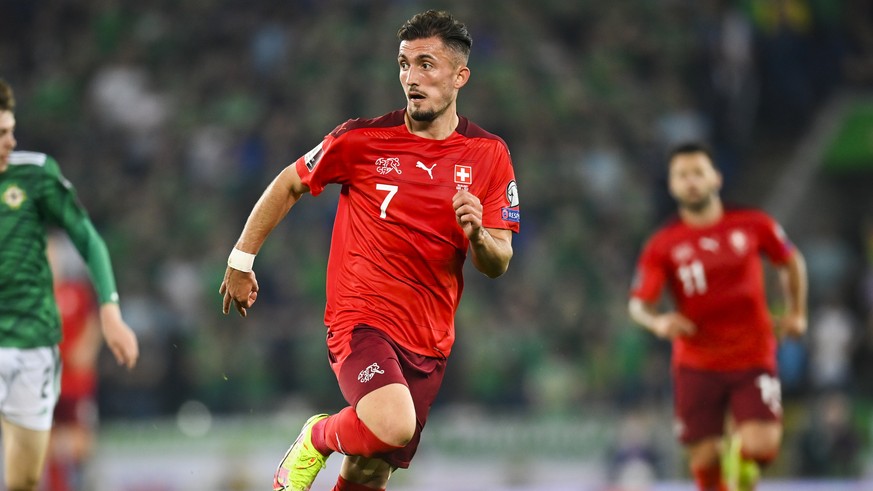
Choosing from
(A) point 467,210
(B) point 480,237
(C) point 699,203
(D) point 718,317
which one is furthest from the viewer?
(C) point 699,203

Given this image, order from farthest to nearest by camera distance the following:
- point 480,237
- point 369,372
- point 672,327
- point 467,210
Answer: point 672,327 < point 369,372 < point 480,237 < point 467,210

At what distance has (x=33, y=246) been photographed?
592 cm

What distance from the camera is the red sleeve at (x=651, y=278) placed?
7.80m

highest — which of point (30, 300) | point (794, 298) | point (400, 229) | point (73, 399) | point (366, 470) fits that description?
point (400, 229)

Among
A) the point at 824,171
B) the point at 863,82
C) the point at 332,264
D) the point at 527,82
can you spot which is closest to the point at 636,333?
the point at 527,82

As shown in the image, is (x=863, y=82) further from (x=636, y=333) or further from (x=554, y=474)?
(x=554, y=474)

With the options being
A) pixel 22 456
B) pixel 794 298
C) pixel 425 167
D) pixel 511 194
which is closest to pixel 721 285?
pixel 794 298

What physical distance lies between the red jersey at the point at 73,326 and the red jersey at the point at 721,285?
4980mm

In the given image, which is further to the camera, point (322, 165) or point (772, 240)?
point (772, 240)

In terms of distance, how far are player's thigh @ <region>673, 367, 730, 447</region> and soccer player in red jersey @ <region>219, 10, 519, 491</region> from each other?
2.63 meters

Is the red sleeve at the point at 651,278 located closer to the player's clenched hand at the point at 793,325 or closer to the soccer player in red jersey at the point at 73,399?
the player's clenched hand at the point at 793,325

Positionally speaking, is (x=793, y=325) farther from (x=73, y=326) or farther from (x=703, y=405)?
(x=73, y=326)

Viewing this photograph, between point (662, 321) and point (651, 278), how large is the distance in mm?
632

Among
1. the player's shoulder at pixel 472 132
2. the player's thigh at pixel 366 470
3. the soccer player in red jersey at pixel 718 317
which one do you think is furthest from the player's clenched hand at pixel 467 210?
the soccer player in red jersey at pixel 718 317
